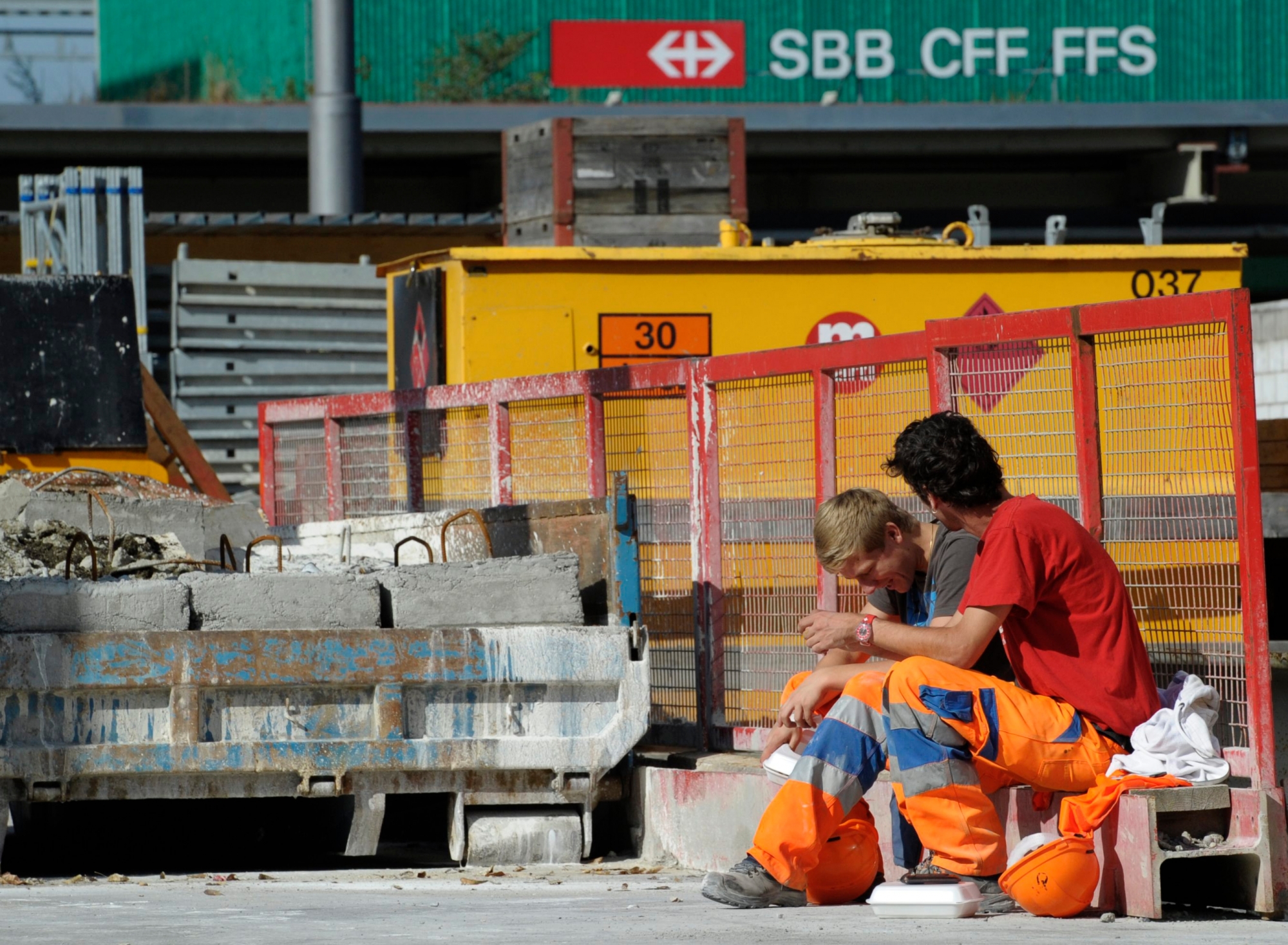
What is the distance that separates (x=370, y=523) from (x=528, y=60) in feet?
61.1

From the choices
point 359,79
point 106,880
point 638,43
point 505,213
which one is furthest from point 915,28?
point 106,880

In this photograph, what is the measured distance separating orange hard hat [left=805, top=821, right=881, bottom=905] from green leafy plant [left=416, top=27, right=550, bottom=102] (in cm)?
2033

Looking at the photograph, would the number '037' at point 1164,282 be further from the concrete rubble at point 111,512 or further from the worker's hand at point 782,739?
the worker's hand at point 782,739

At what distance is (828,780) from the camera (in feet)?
16.5

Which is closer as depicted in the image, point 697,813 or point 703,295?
point 697,813

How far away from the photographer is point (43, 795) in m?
5.86

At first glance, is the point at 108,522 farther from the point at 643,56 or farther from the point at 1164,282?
the point at 643,56

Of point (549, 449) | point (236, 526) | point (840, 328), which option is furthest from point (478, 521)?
point (840, 328)

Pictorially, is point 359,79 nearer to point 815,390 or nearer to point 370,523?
point 370,523

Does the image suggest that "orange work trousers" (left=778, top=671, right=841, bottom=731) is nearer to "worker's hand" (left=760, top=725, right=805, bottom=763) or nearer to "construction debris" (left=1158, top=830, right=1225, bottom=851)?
"worker's hand" (left=760, top=725, right=805, bottom=763)

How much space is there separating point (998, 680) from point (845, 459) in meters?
1.55

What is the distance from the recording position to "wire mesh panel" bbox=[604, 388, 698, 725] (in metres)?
6.99

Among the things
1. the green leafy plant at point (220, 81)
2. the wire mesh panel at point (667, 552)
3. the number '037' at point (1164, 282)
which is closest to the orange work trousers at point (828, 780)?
the wire mesh panel at point (667, 552)

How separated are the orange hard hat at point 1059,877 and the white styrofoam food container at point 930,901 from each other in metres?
0.12
